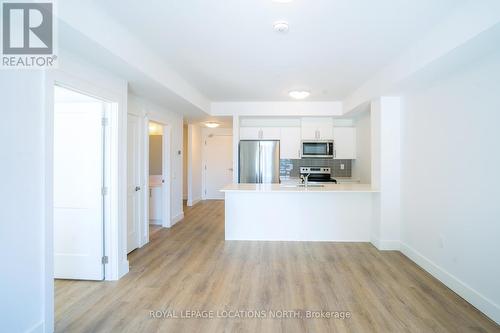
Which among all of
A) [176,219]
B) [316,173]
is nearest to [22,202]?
[176,219]

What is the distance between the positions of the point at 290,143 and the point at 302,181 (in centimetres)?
116

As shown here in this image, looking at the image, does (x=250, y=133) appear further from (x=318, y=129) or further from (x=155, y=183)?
(x=155, y=183)

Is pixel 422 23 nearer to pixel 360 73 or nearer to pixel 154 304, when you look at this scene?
pixel 360 73

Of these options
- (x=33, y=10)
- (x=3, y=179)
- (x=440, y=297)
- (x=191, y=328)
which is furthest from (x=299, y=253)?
(x=33, y=10)

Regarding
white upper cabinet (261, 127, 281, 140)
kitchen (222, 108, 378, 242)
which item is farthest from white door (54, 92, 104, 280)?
white upper cabinet (261, 127, 281, 140)

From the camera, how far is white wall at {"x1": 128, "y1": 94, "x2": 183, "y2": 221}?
431cm

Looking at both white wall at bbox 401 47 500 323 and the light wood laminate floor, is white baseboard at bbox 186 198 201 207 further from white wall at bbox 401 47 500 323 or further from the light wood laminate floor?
white wall at bbox 401 47 500 323

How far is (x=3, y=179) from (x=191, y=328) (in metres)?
1.72

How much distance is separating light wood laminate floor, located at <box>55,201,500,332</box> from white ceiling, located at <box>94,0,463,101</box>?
2.60m

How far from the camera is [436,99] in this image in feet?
9.90

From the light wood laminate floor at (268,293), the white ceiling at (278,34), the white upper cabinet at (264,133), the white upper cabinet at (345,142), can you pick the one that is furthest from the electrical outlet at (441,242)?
the white upper cabinet at (264,133)

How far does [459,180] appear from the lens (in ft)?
8.64

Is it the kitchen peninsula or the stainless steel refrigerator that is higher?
the stainless steel refrigerator

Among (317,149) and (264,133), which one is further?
(264,133)
